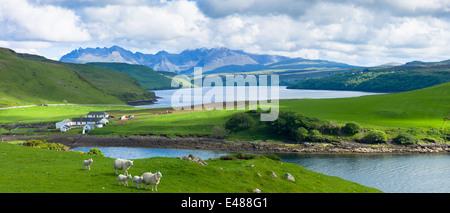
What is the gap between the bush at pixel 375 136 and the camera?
107m

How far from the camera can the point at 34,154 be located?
146 ft

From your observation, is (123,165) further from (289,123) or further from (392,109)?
(392,109)

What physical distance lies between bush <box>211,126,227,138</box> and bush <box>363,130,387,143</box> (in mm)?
47407

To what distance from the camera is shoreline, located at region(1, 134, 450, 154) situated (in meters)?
103

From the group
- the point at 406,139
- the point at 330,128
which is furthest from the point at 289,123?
the point at 406,139

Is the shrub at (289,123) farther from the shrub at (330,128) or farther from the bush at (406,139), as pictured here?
the bush at (406,139)

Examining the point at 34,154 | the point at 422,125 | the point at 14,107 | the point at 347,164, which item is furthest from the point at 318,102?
the point at 14,107

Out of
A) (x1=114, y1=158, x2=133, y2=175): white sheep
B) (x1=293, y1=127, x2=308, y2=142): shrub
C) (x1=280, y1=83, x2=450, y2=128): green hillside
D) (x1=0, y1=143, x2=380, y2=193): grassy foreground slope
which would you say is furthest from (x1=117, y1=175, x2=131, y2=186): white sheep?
(x1=280, y1=83, x2=450, y2=128): green hillside

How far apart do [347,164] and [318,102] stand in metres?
95.1

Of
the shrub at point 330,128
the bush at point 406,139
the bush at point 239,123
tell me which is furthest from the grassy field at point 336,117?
the bush at point 406,139

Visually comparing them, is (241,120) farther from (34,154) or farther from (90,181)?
(90,181)

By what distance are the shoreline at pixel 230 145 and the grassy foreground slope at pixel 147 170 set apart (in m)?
57.9

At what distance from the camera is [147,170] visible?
35531 millimetres

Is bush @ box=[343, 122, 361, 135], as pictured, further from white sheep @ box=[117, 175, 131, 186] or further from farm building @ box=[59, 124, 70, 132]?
farm building @ box=[59, 124, 70, 132]
